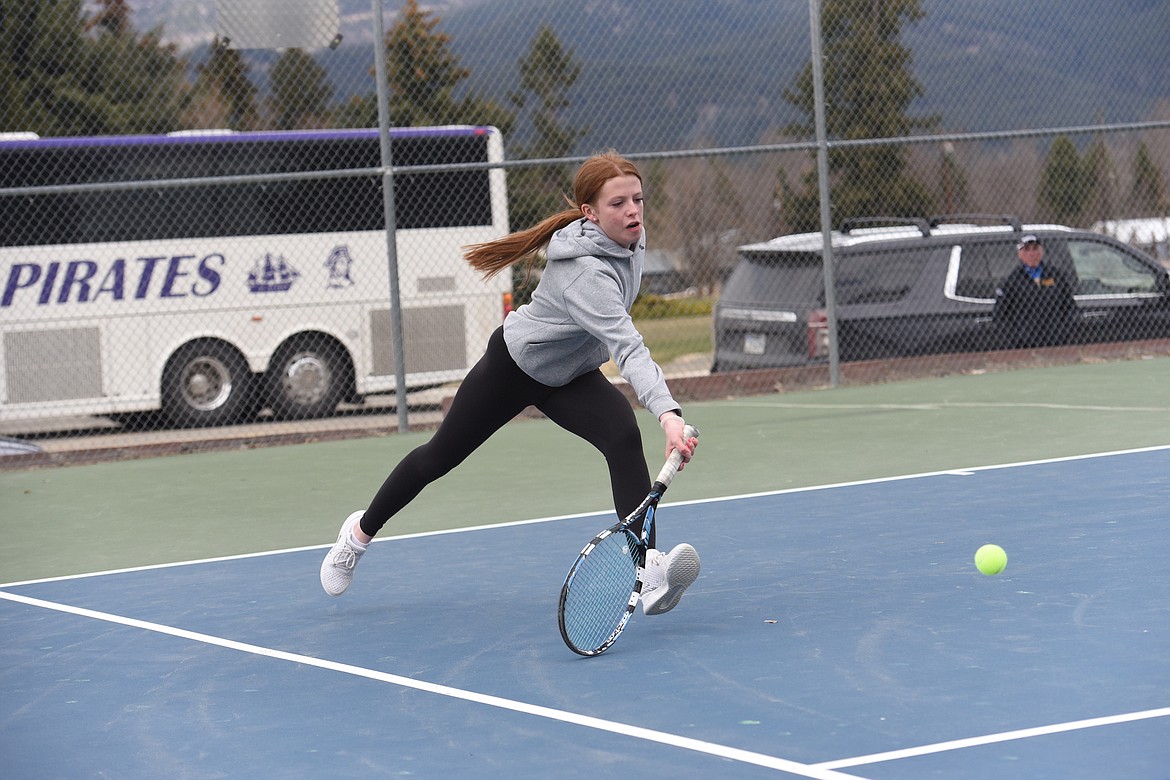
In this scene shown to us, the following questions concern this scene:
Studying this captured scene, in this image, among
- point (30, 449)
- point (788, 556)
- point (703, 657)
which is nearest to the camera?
point (703, 657)

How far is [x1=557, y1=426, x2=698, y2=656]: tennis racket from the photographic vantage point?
5.02m

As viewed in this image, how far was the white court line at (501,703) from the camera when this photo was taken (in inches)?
154

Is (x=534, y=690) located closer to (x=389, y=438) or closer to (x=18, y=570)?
(x=18, y=570)

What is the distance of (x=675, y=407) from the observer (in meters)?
5.09

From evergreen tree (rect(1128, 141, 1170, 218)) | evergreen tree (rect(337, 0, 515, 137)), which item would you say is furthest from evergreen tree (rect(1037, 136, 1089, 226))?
evergreen tree (rect(337, 0, 515, 137))

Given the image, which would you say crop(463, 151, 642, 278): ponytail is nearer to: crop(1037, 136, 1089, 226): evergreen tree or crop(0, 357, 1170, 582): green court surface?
crop(0, 357, 1170, 582): green court surface

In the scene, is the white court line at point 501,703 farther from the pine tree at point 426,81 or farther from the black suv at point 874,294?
the pine tree at point 426,81

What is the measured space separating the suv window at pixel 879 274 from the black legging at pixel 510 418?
309 inches

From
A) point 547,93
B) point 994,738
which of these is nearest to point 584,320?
point 994,738

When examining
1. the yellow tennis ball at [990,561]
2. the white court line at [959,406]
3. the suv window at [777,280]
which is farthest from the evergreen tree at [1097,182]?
the yellow tennis ball at [990,561]

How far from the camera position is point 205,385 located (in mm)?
15312

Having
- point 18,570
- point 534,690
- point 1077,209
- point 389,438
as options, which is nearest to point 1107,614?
point 534,690

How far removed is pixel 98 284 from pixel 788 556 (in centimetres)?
965

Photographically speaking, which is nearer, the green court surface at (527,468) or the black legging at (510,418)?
the black legging at (510,418)
